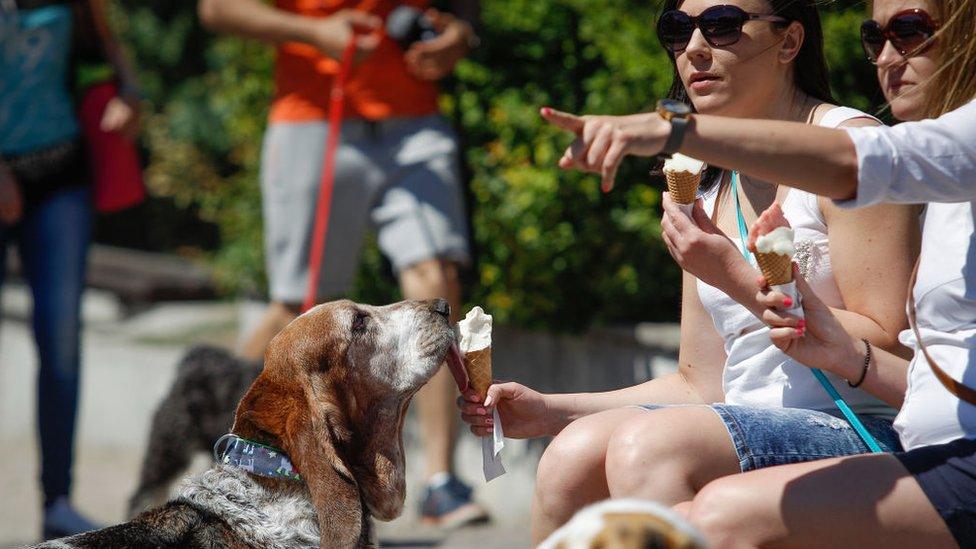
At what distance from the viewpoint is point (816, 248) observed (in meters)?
2.96

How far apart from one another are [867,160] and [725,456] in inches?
30.3

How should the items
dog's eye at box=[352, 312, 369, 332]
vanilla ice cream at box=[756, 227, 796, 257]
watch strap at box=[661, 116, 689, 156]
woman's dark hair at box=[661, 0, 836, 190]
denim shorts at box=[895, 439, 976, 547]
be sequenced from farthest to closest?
dog's eye at box=[352, 312, 369, 332] → woman's dark hair at box=[661, 0, 836, 190] → vanilla ice cream at box=[756, 227, 796, 257] → denim shorts at box=[895, 439, 976, 547] → watch strap at box=[661, 116, 689, 156]

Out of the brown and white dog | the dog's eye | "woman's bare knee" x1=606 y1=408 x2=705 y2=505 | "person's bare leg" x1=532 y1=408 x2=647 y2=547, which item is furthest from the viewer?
the dog's eye

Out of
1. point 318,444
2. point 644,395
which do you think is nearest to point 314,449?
point 318,444

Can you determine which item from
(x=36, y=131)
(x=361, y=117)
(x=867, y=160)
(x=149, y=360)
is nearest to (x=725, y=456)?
(x=867, y=160)

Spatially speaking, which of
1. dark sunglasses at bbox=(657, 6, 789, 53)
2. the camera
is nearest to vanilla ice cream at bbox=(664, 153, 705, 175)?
dark sunglasses at bbox=(657, 6, 789, 53)

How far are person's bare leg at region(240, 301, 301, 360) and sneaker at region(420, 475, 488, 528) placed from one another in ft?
3.13

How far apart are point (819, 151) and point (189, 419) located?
3.72 meters

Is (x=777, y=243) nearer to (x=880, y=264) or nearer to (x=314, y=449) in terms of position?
(x=880, y=264)

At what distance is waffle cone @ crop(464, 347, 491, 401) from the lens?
10.3 feet

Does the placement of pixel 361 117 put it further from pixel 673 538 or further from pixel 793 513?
pixel 673 538

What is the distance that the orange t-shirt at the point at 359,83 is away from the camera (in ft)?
18.2

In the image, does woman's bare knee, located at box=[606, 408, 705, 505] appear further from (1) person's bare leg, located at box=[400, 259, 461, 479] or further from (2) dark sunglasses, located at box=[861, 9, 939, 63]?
(1) person's bare leg, located at box=[400, 259, 461, 479]

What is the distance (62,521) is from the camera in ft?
17.7
